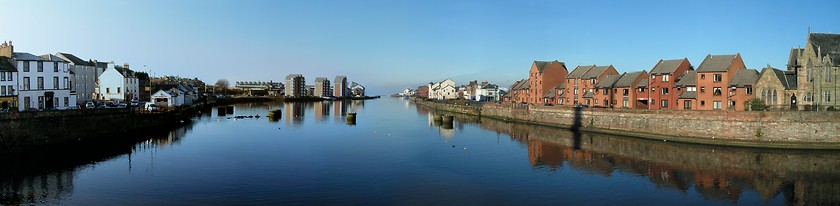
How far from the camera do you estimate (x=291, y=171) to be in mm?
33062

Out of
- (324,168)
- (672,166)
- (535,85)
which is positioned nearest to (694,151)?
(672,166)

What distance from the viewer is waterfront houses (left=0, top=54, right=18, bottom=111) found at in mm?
47000

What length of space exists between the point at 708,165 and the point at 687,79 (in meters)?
29.3

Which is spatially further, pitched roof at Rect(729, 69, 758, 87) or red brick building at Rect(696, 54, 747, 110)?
red brick building at Rect(696, 54, 747, 110)

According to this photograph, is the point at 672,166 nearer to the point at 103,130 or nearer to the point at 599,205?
the point at 599,205

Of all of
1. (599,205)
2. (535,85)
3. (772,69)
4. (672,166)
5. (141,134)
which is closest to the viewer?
(599,205)

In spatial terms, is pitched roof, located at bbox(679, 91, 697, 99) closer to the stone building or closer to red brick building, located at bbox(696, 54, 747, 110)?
red brick building, located at bbox(696, 54, 747, 110)

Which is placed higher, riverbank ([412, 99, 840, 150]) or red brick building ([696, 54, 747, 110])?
red brick building ([696, 54, 747, 110])

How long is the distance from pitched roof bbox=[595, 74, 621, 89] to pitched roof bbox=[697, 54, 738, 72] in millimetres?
14213

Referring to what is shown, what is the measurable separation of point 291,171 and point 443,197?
38.5 feet

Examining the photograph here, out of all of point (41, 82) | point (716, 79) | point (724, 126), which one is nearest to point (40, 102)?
point (41, 82)

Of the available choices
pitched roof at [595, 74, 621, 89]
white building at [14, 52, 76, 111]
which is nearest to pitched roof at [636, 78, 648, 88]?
pitched roof at [595, 74, 621, 89]

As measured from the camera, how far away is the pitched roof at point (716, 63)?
58094mm

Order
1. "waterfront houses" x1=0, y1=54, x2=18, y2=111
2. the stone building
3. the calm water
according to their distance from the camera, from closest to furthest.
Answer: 1. the calm water
2. "waterfront houses" x1=0, y1=54, x2=18, y2=111
3. the stone building
